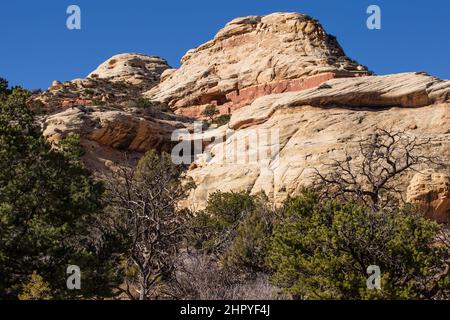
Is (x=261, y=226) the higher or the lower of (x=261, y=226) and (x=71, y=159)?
the lower

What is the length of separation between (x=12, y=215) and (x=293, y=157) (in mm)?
14656

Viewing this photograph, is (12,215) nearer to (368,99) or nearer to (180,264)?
(180,264)

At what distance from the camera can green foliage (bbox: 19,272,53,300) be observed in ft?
31.4

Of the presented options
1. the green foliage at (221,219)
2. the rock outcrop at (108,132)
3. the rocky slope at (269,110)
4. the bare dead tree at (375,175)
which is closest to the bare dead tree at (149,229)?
the green foliage at (221,219)

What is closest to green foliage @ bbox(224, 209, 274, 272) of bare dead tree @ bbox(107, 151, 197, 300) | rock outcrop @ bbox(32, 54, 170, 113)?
bare dead tree @ bbox(107, 151, 197, 300)

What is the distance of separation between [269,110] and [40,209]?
1850 centimetres

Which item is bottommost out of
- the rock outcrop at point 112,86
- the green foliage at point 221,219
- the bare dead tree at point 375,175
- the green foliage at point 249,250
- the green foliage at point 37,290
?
the green foliage at point 37,290

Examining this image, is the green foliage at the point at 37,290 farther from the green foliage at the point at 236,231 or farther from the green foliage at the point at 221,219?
the green foliage at the point at 221,219

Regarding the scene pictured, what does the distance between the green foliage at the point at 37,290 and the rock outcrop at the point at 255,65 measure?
33.2m

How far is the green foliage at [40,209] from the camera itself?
407 inches

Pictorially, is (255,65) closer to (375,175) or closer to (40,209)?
(375,175)

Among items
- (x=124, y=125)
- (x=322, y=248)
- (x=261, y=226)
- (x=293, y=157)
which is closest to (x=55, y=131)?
(x=124, y=125)
